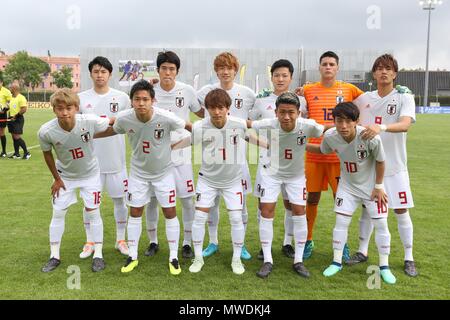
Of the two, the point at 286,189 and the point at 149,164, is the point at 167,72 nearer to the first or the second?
the point at 149,164

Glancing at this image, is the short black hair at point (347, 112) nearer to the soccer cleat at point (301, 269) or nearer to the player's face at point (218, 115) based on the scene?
the player's face at point (218, 115)

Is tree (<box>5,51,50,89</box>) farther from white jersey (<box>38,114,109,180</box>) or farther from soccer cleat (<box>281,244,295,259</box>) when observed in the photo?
soccer cleat (<box>281,244,295,259</box>)

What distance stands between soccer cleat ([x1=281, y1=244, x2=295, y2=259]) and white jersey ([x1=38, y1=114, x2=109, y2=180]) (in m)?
2.34

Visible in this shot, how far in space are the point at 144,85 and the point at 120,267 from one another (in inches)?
74.9

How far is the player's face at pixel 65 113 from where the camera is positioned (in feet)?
12.9

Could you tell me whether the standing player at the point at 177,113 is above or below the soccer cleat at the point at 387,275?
above

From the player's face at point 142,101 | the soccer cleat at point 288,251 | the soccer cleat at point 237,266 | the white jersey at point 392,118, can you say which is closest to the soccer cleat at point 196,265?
the soccer cleat at point 237,266

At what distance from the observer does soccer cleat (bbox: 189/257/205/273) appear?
13.5 feet

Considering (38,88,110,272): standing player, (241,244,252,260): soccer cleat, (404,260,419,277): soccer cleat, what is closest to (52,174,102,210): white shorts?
(38,88,110,272): standing player

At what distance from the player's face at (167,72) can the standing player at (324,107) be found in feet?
4.95

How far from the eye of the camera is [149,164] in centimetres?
416

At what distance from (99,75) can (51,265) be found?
2.09 m

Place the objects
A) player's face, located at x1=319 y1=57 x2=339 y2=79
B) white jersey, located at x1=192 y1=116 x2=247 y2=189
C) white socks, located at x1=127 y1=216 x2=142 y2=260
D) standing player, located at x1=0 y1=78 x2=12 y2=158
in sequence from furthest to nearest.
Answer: standing player, located at x1=0 y1=78 x2=12 y2=158, player's face, located at x1=319 y1=57 x2=339 y2=79, white socks, located at x1=127 y1=216 x2=142 y2=260, white jersey, located at x1=192 y1=116 x2=247 y2=189
